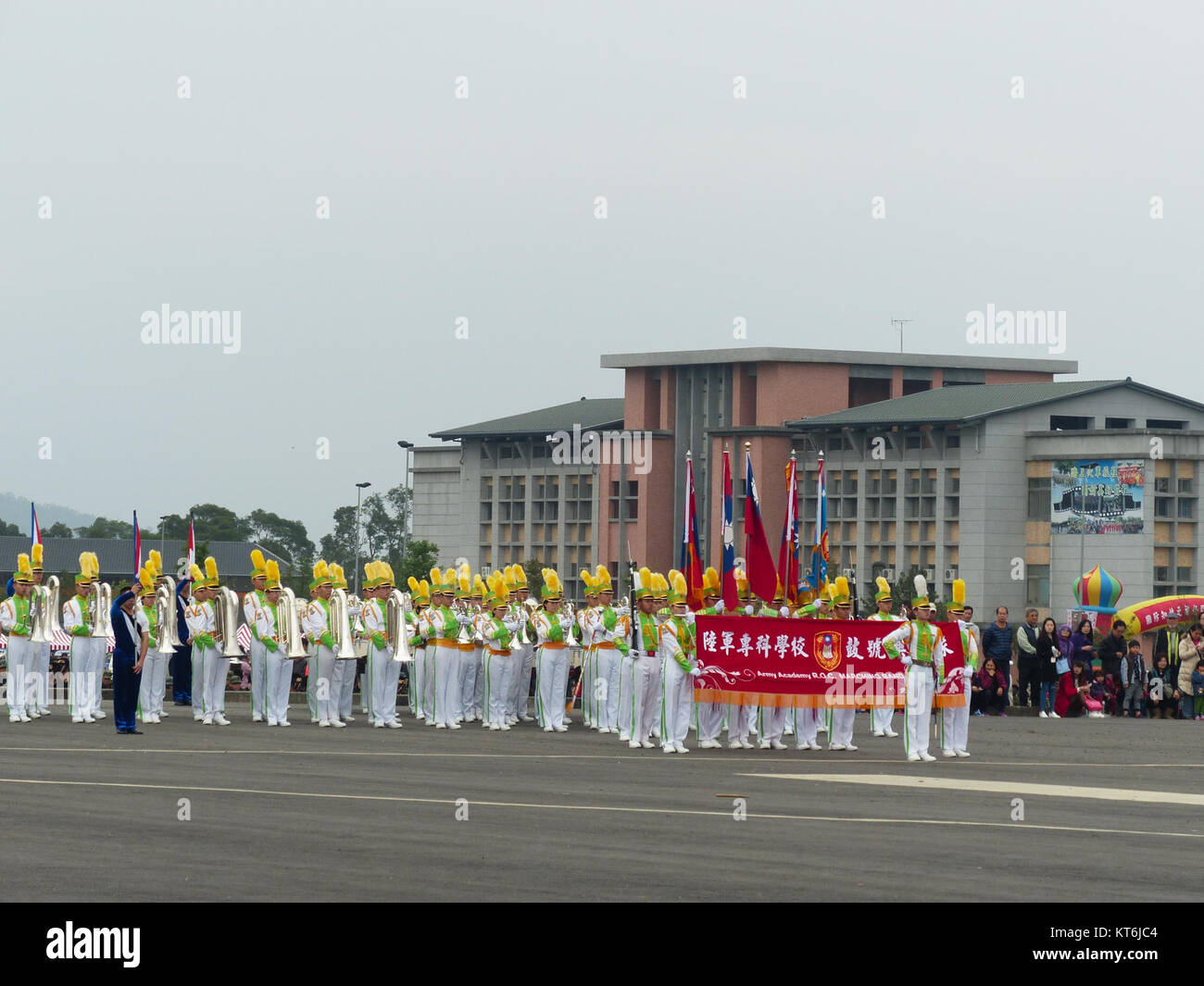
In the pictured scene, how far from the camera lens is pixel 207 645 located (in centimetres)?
2795

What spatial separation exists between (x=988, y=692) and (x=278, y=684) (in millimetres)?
10932

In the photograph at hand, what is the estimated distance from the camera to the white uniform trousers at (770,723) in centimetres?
2411

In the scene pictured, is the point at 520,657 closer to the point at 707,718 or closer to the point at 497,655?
the point at 497,655

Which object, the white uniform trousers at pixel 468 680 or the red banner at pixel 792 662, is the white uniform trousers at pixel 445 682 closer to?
the white uniform trousers at pixel 468 680

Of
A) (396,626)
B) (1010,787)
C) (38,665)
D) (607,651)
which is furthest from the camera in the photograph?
(396,626)

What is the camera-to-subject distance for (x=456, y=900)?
10.8m

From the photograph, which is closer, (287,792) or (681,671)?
(287,792)

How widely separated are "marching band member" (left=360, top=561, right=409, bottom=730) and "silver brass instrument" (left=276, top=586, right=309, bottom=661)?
906 millimetres

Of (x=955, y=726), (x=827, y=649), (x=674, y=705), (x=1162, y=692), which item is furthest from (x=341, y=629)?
(x=1162, y=692)

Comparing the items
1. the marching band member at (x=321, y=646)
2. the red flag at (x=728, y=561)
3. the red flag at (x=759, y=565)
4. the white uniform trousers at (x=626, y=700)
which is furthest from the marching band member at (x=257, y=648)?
the red flag at (x=759, y=565)

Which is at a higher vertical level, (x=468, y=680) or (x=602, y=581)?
(x=602, y=581)

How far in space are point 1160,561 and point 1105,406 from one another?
7548 millimetres
